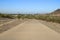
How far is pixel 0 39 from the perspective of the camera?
15203 mm

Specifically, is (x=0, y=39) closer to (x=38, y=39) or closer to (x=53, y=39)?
(x=38, y=39)

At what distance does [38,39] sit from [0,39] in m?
3.06

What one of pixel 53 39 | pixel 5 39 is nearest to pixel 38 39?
pixel 53 39

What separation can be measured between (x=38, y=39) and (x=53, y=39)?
122 centimetres

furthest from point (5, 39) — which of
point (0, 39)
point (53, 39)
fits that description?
point (53, 39)

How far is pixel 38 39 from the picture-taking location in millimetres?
15289

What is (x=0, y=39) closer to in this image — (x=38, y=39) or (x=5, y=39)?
(x=5, y=39)

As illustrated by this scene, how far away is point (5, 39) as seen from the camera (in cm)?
1529

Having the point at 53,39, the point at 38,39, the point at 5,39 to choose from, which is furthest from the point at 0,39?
the point at 53,39

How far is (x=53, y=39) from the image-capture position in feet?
50.4

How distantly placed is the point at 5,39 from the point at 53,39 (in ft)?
12.8

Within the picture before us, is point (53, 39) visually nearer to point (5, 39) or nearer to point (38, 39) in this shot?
point (38, 39)

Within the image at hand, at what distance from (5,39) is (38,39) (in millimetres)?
2666
